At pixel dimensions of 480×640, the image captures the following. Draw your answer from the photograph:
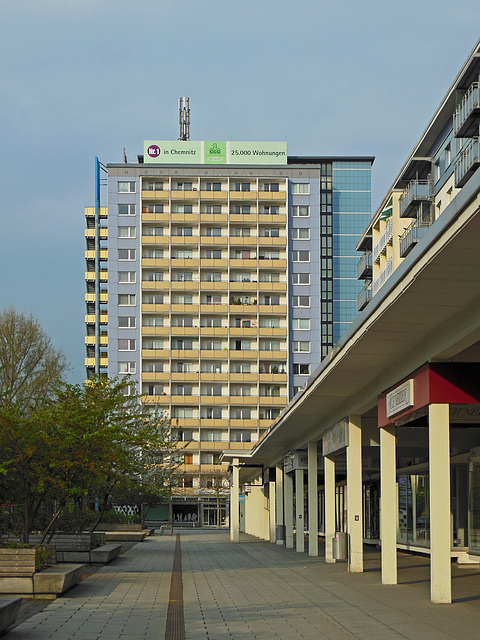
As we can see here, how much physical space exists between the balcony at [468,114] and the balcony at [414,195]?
6768 mm

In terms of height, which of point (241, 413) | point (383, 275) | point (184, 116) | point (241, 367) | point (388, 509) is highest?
point (184, 116)

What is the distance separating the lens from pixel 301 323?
99.6m

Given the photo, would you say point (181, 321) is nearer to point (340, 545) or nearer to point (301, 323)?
point (301, 323)

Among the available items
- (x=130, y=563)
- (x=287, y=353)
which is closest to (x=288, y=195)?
(x=287, y=353)

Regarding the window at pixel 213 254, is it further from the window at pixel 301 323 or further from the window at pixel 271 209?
the window at pixel 301 323

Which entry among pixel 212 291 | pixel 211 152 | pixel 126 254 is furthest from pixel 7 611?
pixel 211 152

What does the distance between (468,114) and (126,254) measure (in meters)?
58.4

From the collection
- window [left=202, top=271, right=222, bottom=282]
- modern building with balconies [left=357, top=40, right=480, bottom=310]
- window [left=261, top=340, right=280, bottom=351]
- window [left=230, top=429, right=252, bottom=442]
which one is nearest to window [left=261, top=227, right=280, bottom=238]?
window [left=202, top=271, right=222, bottom=282]

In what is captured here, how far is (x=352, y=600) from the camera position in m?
16.4

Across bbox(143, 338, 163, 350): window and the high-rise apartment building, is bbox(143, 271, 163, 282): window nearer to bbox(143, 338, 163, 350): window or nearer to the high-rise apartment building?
the high-rise apartment building

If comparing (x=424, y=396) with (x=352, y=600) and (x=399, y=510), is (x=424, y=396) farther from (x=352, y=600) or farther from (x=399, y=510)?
(x=399, y=510)

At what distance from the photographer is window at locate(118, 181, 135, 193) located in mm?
99812

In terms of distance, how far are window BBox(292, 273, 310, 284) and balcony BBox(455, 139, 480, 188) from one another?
50.7m

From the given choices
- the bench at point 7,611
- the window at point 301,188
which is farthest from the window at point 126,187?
the bench at point 7,611
